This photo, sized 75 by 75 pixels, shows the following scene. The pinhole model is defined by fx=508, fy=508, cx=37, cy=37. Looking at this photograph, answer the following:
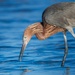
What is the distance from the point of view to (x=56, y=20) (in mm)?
11891

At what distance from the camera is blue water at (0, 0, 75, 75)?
11.2 m

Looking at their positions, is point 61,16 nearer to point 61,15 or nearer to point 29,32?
point 61,15

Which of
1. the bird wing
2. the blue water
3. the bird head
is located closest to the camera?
the blue water

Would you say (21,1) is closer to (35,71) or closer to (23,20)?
(23,20)

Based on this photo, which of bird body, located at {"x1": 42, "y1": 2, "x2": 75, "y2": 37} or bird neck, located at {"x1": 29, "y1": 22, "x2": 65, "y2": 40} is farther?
bird neck, located at {"x1": 29, "y1": 22, "x2": 65, "y2": 40}

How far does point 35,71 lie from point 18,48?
2862 mm

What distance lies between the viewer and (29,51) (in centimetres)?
1338

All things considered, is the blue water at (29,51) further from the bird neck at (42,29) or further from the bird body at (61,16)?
the bird body at (61,16)

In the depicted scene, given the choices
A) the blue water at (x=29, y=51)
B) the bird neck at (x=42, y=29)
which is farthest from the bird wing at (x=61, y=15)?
the blue water at (x=29, y=51)

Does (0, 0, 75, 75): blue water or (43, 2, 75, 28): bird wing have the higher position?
(43, 2, 75, 28): bird wing

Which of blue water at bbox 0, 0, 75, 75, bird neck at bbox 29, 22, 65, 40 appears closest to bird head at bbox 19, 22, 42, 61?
bird neck at bbox 29, 22, 65, 40

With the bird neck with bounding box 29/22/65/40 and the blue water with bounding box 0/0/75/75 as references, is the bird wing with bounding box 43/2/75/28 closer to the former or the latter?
the bird neck with bounding box 29/22/65/40

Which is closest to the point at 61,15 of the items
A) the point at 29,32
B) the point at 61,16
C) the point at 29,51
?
the point at 61,16

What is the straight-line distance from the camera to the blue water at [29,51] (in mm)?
11180
